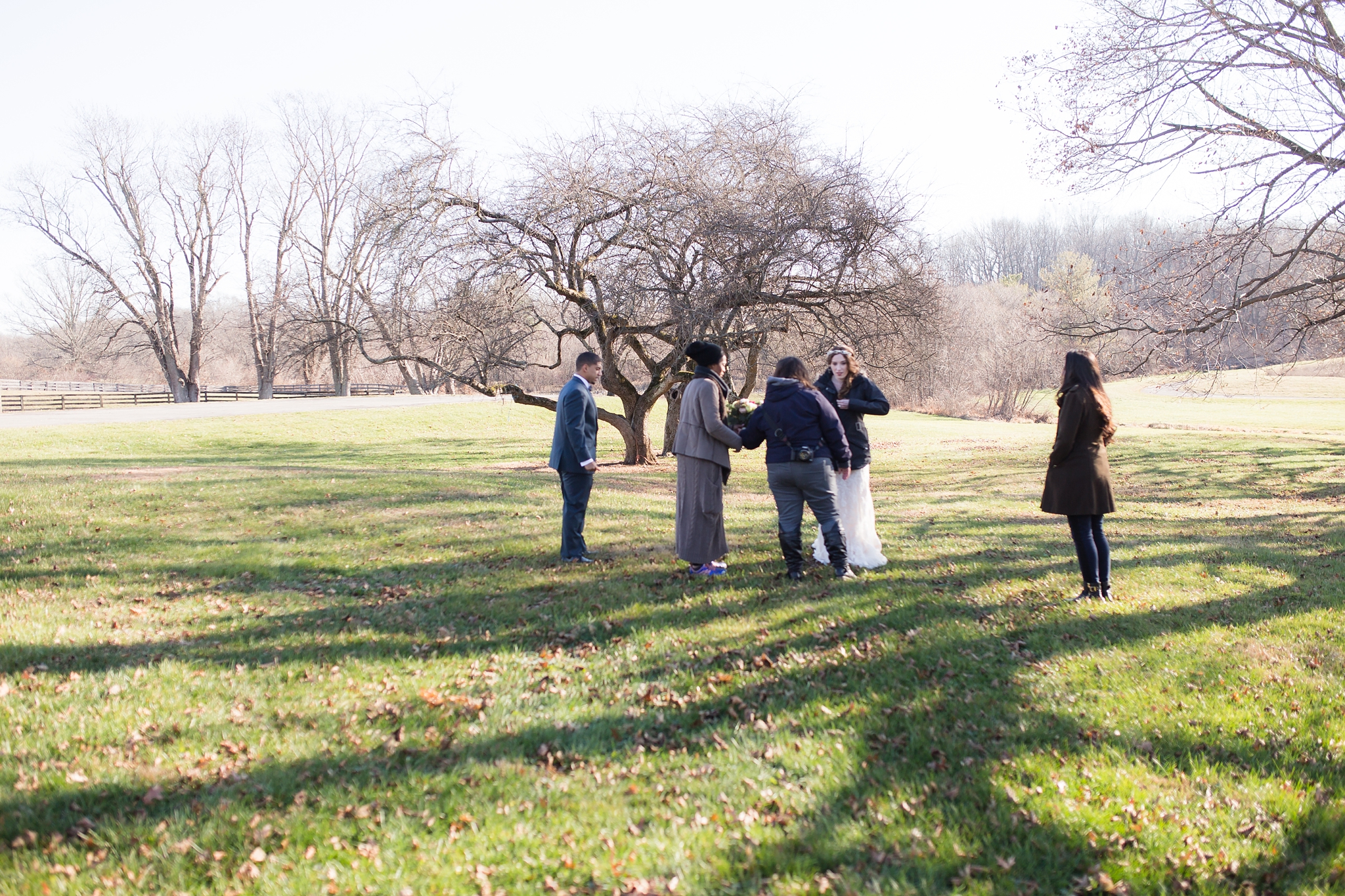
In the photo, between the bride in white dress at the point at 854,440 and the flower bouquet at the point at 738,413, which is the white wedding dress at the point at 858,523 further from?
the flower bouquet at the point at 738,413

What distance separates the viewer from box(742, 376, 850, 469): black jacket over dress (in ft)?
23.8

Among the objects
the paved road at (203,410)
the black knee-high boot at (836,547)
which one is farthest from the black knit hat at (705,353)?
the paved road at (203,410)

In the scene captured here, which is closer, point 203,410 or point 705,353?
point 705,353

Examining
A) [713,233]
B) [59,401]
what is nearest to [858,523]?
[713,233]

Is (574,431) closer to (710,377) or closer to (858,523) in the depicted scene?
(710,377)

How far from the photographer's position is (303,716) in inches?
179

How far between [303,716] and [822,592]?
14.3ft

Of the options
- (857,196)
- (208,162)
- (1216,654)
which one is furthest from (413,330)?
(208,162)

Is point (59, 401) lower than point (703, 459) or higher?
higher

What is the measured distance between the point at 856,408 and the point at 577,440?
9.29 ft

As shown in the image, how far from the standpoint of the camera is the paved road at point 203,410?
28.8m

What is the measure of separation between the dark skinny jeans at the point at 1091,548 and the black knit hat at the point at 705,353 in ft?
11.3

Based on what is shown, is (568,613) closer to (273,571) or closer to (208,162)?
(273,571)

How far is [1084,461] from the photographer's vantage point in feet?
22.1
